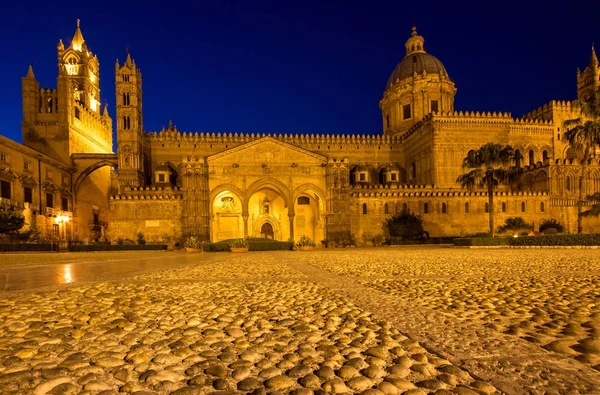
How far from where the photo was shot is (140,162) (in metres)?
48.4

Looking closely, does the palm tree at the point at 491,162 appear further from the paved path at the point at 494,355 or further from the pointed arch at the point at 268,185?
the paved path at the point at 494,355

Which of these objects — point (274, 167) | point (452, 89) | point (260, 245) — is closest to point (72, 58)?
point (274, 167)

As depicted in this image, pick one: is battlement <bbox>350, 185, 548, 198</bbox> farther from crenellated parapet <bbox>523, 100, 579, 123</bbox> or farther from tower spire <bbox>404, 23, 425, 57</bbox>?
tower spire <bbox>404, 23, 425, 57</bbox>

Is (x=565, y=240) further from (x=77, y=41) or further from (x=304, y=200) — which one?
(x=77, y=41)

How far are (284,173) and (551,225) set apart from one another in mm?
27513

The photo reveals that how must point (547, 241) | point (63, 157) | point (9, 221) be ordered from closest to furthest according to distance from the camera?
point (547, 241), point (9, 221), point (63, 157)

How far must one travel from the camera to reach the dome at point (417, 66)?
57.6m

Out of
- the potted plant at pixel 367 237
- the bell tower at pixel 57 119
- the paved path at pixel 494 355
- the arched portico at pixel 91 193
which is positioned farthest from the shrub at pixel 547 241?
the bell tower at pixel 57 119

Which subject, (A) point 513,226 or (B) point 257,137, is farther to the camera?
(B) point 257,137

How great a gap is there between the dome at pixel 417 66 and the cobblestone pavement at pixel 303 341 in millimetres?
54936

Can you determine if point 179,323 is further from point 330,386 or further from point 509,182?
point 509,182

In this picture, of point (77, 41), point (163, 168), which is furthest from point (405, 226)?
point (77, 41)

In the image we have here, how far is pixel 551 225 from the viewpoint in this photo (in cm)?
4084

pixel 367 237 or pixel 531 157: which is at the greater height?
pixel 531 157
